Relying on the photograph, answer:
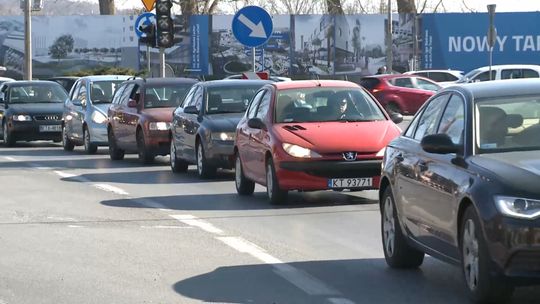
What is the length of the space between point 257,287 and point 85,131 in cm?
1847

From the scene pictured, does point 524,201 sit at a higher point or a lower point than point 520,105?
lower

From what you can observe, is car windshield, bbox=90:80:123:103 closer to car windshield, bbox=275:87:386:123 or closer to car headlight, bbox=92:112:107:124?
car headlight, bbox=92:112:107:124

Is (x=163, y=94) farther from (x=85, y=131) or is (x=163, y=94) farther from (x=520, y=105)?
(x=520, y=105)

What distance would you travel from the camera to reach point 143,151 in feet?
75.5

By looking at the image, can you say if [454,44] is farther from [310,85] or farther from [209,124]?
[310,85]

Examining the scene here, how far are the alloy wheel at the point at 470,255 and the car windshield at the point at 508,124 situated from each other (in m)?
0.66

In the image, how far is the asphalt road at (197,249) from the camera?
8.96 m

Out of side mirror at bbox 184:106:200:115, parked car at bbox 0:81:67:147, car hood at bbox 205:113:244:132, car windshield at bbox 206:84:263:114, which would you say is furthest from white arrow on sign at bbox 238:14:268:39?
parked car at bbox 0:81:67:147

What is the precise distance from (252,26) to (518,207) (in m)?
16.4

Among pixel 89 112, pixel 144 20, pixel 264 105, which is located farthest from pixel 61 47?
pixel 264 105

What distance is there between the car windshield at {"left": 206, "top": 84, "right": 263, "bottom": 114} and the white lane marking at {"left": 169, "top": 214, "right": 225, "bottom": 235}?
5695 mm

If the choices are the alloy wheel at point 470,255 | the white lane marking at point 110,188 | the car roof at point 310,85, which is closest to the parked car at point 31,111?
the white lane marking at point 110,188

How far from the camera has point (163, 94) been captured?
23.6 m

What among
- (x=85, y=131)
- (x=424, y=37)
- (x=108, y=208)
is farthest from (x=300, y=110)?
(x=424, y=37)
